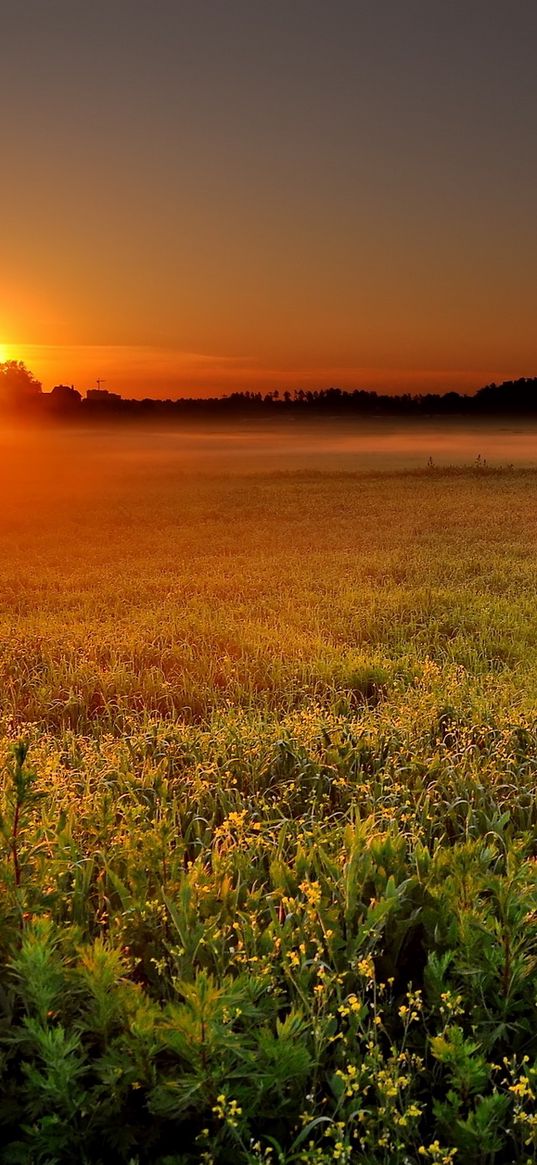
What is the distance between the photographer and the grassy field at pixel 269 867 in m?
2.26

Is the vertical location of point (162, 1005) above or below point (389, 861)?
below

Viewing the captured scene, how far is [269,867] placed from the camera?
3719 mm

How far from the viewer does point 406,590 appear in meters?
10.1

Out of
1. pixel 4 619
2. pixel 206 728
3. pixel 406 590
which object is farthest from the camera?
pixel 406 590

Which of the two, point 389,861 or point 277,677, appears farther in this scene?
point 277,677

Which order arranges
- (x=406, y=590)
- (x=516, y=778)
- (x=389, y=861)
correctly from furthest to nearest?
(x=406, y=590)
(x=516, y=778)
(x=389, y=861)

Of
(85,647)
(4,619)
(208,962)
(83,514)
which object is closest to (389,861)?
(208,962)

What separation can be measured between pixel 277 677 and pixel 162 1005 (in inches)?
151

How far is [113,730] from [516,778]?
287cm

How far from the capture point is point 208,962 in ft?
9.61

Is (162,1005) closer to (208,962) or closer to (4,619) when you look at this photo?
(208,962)

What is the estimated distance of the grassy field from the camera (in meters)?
2.26

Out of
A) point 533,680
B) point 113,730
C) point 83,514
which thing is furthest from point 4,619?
point 83,514

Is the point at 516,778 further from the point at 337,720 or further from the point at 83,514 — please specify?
the point at 83,514
